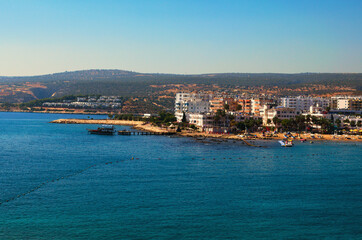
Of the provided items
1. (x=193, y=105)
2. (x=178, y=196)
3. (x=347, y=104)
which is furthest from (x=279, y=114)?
(x=178, y=196)

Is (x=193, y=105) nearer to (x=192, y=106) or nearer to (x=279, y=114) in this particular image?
(x=192, y=106)

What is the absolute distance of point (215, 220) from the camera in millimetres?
31812

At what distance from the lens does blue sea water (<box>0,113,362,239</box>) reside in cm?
2986

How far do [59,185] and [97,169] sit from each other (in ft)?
32.0

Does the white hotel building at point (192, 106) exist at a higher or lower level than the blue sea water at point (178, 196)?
higher

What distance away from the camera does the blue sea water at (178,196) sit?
98.0 feet

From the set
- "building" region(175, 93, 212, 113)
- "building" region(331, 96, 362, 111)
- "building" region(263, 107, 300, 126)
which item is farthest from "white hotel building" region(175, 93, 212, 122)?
"building" region(331, 96, 362, 111)

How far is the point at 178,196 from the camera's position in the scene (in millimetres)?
37781

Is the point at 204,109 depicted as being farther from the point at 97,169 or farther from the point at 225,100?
the point at 97,169

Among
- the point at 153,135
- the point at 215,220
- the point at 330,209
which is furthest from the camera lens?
the point at 153,135

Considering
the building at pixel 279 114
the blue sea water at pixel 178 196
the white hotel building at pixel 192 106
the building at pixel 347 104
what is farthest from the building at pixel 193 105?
the blue sea water at pixel 178 196

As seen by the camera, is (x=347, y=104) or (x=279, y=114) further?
(x=347, y=104)

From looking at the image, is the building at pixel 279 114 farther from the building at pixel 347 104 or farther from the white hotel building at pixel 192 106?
the building at pixel 347 104

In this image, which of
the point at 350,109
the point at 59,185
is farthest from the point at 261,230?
the point at 350,109
